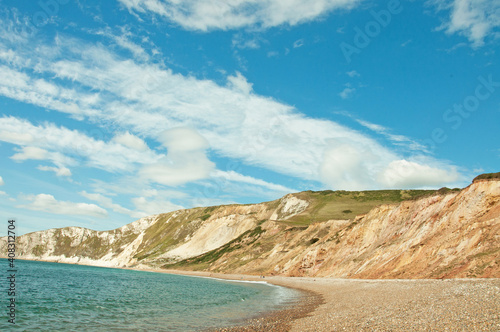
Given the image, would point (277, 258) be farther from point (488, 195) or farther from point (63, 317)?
point (63, 317)

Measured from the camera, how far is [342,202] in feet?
512

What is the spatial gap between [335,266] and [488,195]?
28.1m

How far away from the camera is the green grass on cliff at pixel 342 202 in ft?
444

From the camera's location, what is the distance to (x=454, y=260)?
3297 cm

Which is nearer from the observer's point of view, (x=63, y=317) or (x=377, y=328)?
(x=377, y=328)

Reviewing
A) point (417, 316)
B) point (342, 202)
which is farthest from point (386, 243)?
point (342, 202)

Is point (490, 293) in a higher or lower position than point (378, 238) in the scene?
lower

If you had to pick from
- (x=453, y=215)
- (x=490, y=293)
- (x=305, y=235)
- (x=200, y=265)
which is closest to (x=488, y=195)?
(x=453, y=215)

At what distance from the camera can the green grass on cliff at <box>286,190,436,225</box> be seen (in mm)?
135375

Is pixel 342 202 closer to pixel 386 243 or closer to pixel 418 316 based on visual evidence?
pixel 386 243

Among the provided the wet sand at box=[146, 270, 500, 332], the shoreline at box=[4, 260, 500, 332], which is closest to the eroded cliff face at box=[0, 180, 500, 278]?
the wet sand at box=[146, 270, 500, 332]

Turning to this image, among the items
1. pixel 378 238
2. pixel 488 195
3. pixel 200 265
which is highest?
pixel 488 195

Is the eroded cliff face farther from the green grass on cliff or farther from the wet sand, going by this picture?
the wet sand

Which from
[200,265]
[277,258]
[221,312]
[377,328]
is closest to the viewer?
[377,328]
